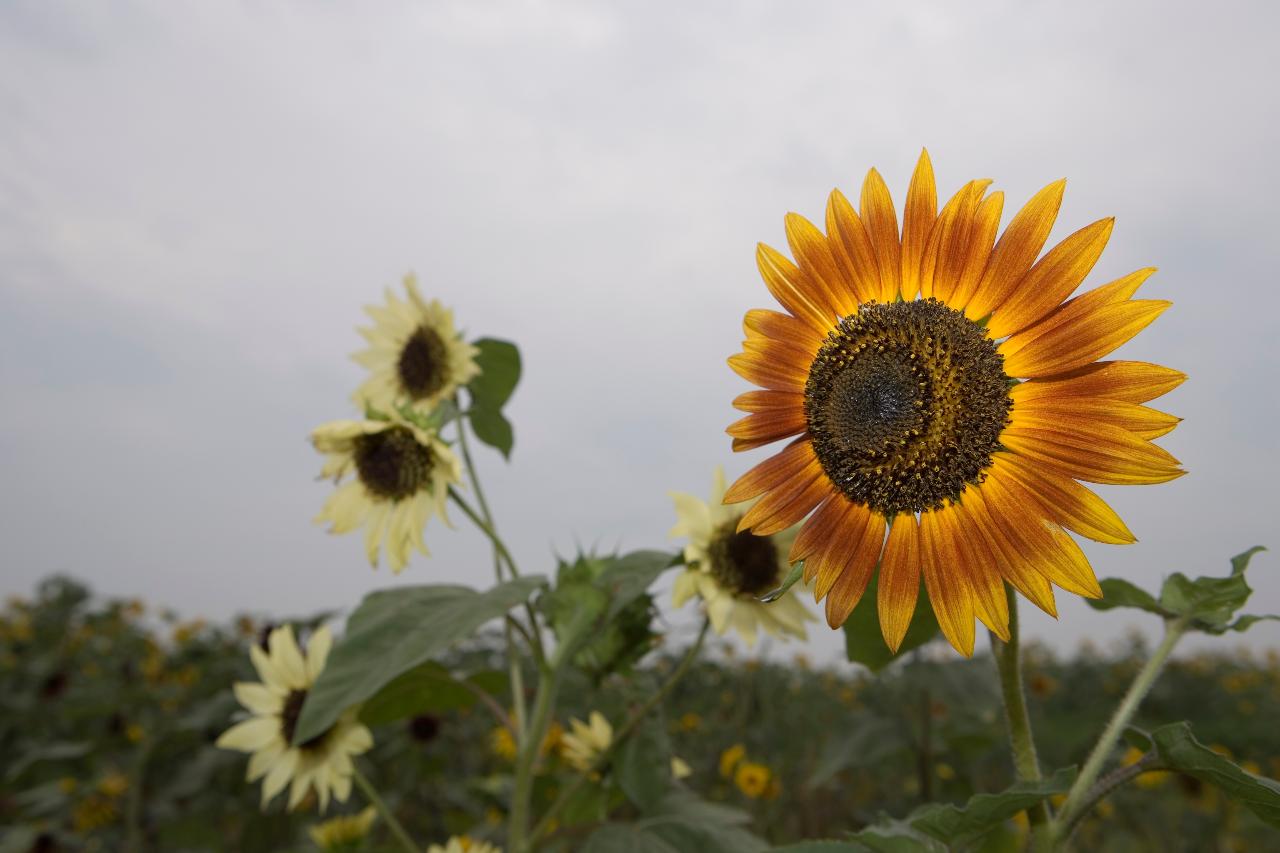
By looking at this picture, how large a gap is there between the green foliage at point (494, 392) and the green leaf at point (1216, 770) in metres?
1.26

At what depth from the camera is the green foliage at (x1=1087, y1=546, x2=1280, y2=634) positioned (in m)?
0.95

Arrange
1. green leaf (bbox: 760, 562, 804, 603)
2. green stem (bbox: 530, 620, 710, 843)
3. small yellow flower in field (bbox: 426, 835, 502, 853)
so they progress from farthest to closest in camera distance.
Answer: small yellow flower in field (bbox: 426, 835, 502, 853) < green stem (bbox: 530, 620, 710, 843) < green leaf (bbox: 760, 562, 804, 603)

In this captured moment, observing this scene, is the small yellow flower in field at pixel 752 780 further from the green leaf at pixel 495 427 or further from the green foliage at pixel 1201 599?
the green foliage at pixel 1201 599

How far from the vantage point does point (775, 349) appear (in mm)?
957

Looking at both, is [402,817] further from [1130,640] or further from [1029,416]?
[1130,640]

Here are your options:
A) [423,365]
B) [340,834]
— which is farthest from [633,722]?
[340,834]

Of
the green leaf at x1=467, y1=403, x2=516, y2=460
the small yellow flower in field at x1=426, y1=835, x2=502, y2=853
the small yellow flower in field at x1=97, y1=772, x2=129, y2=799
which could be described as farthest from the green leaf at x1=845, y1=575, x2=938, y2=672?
the small yellow flower in field at x1=97, y1=772, x2=129, y2=799

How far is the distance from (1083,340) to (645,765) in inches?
38.0

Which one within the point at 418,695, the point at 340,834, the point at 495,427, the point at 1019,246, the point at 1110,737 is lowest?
the point at 1110,737

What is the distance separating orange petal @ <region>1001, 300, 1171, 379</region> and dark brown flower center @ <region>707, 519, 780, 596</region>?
0.75 metres

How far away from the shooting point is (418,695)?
150 centimetres

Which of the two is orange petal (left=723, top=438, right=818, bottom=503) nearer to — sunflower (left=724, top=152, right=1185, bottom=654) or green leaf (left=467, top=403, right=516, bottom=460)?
sunflower (left=724, top=152, right=1185, bottom=654)

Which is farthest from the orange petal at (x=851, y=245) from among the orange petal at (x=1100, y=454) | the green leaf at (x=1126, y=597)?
the green leaf at (x=1126, y=597)

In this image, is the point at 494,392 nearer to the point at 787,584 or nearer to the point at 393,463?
the point at 393,463
